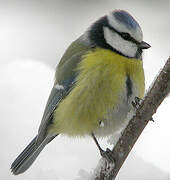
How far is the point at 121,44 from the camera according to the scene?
3010 millimetres

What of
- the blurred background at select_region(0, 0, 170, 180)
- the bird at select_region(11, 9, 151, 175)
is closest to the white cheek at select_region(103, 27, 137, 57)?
the bird at select_region(11, 9, 151, 175)

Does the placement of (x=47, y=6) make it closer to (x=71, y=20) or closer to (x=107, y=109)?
(x=71, y=20)

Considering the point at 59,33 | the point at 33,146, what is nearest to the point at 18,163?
the point at 33,146

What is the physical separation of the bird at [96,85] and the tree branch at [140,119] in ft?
1.65

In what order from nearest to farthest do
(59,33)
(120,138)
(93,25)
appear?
1. (120,138)
2. (93,25)
3. (59,33)

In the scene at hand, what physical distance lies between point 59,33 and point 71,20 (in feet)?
0.80

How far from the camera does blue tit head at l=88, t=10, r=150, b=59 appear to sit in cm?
296

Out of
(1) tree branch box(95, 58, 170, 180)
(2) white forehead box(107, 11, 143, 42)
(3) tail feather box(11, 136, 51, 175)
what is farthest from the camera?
(2) white forehead box(107, 11, 143, 42)

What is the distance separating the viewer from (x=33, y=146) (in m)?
3.04

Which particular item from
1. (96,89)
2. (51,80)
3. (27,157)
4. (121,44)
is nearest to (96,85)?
(96,89)

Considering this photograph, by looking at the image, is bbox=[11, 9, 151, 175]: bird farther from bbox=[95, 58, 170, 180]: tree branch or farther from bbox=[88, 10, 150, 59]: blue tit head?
bbox=[95, 58, 170, 180]: tree branch

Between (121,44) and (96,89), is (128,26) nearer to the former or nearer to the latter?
(121,44)

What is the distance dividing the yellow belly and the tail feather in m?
0.16

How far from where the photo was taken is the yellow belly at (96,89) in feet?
9.34
